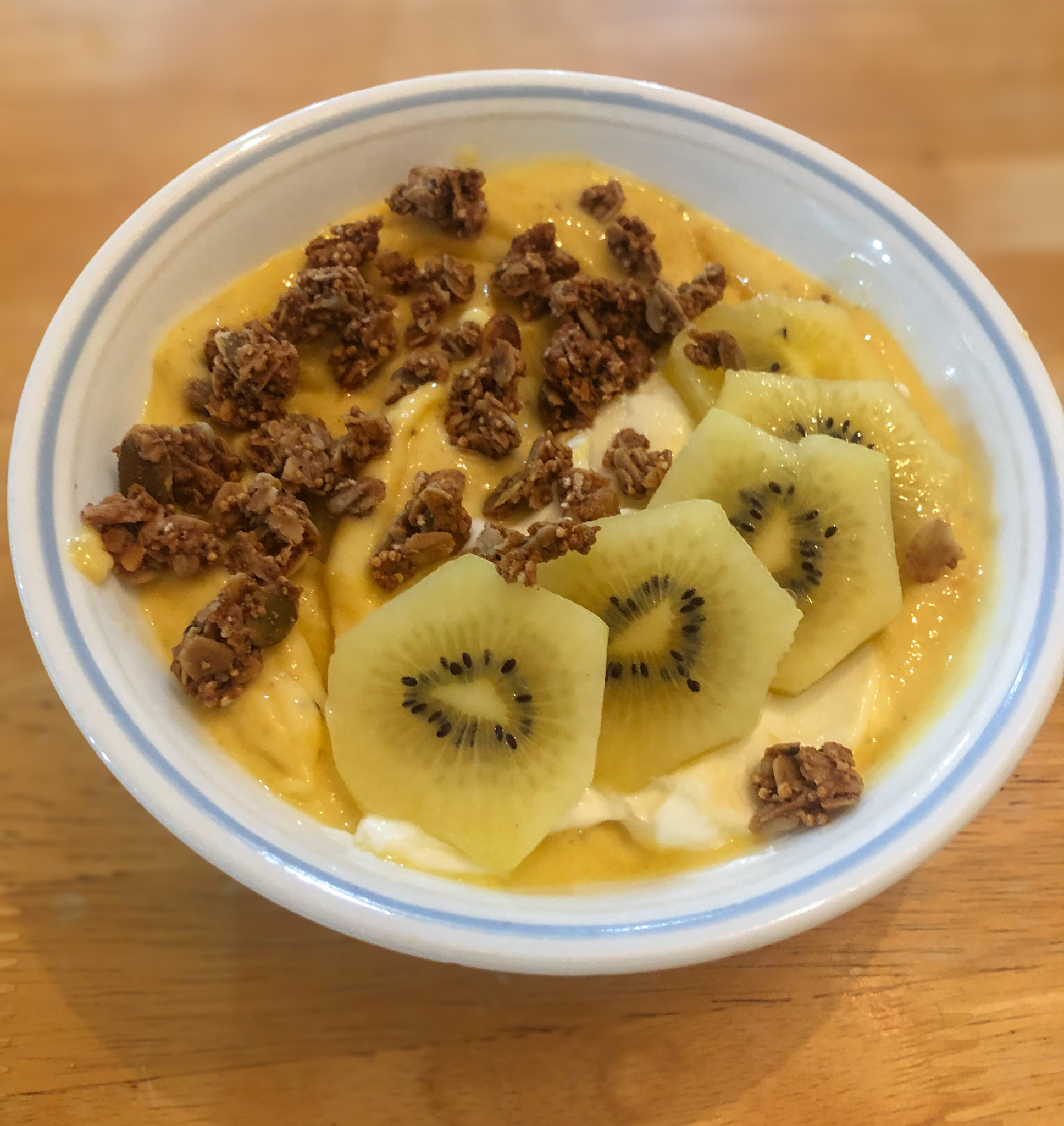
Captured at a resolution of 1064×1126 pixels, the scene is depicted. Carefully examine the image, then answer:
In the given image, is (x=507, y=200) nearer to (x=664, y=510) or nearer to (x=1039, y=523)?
(x=664, y=510)

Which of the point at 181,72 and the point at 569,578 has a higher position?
the point at 181,72

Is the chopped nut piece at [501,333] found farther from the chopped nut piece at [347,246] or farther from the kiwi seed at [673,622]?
the kiwi seed at [673,622]

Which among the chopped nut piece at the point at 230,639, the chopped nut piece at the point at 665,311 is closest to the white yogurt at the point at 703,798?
the chopped nut piece at the point at 230,639

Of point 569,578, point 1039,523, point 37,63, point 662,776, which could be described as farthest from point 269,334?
point 37,63

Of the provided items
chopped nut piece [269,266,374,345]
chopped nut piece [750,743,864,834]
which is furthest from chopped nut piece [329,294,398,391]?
chopped nut piece [750,743,864,834]

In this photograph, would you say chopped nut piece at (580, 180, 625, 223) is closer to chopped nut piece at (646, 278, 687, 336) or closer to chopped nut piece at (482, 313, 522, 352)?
chopped nut piece at (646, 278, 687, 336)

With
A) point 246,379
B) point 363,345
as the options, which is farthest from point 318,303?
point 246,379
